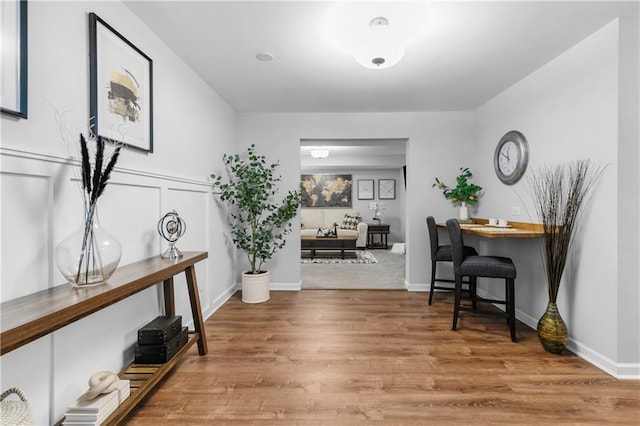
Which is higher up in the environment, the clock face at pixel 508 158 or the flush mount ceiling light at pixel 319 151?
the flush mount ceiling light at pixel 319 151

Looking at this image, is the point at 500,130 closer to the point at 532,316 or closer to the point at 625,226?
the point at 625,226

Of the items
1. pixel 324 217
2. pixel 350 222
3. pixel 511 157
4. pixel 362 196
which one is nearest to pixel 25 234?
pixel 511 157

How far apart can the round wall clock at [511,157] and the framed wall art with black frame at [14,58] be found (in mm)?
3454

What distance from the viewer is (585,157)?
209 centimetres

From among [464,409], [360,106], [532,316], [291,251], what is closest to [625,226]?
[532,316]

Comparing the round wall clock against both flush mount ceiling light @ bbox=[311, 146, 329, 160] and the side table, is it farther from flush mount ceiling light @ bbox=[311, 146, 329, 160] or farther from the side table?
the side table

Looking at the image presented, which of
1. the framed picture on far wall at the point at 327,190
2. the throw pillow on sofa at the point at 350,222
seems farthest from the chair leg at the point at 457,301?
the framed picture on far wall at the point at 327,190

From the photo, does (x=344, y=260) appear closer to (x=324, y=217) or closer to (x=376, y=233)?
(x=376, y=233)

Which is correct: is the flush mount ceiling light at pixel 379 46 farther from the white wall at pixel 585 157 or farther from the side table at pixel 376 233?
the side table at pixel 376 233

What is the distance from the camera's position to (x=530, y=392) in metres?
1.70

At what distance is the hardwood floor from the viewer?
59.9 inches

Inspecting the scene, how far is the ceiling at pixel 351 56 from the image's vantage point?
68.4 inches

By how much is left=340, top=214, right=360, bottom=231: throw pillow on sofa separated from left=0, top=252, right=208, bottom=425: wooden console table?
18.7ft

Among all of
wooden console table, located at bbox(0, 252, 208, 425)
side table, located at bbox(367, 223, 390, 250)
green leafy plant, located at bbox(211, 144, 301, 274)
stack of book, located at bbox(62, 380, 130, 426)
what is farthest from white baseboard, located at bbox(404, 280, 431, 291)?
side table, located at bbox(367, 223, 390, 250)
